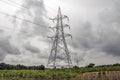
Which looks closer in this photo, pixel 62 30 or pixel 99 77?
pixel 62 30

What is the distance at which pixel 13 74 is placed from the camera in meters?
54.8

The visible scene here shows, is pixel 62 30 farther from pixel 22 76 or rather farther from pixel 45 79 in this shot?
pixel 22 76

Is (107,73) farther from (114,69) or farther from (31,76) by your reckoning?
(31,76)

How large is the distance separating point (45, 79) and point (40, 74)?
3.79m

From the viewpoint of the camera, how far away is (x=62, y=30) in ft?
144

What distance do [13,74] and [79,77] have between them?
16.6 metres

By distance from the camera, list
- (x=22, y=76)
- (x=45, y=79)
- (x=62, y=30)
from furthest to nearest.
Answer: (x=22, y=76) < (x=45, y=79) < (x=62, y=30)

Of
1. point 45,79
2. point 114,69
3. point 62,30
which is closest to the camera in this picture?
point 62,30

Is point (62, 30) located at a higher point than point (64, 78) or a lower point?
higher

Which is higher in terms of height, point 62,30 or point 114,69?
point 62,30

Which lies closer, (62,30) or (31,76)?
(62,30)

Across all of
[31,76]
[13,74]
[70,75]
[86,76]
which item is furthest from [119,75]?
[13,74]

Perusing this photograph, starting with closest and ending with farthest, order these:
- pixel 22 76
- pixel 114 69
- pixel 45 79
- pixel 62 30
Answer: pixel 62 30
pixel 45 79
pixel 22 76
pixel 114 69

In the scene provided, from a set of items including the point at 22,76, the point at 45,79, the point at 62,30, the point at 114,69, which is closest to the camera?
the point at 62,30
